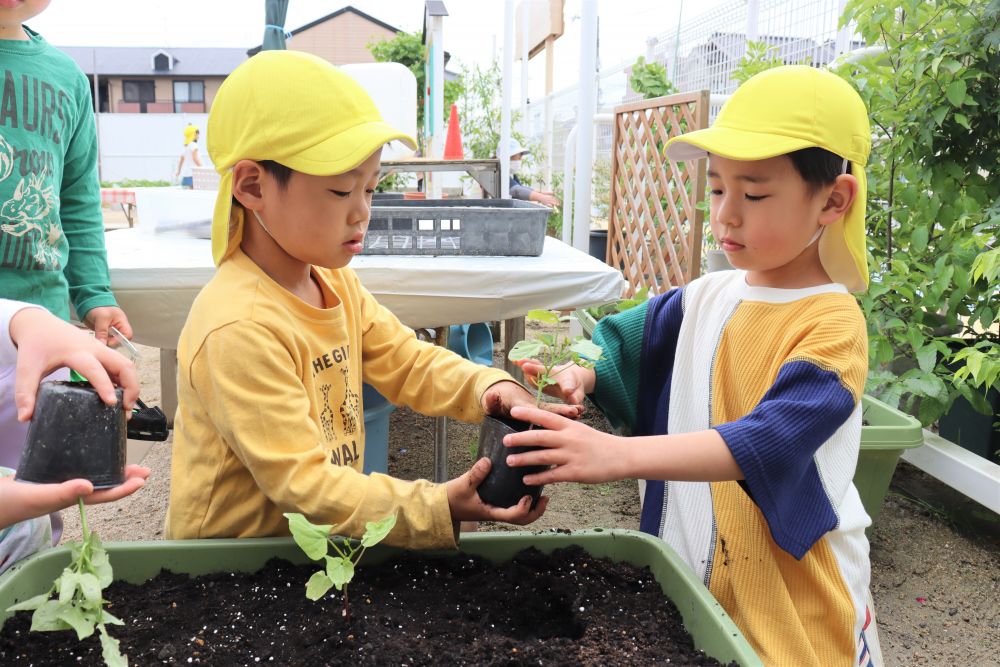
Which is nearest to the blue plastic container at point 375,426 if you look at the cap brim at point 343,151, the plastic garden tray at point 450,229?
the plastic garden tray at point 450,229

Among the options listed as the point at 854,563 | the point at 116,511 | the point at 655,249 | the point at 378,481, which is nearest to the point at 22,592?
the point at 378,481

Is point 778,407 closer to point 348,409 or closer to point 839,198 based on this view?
point 839,198

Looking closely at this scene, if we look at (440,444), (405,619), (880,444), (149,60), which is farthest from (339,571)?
(149,60)

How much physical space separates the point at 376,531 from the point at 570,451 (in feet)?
0.87

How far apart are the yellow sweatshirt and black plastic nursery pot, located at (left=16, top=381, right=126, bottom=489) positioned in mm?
184

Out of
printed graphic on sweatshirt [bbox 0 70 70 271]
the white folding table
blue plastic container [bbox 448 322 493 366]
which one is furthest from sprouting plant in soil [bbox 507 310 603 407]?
blue plastic container [bbox 448 322 493 366]

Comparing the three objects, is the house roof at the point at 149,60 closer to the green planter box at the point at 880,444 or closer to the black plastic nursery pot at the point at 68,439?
the green planter box at the point at 880,444

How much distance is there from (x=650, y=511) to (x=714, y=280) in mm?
451

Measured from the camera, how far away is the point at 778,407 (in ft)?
3.42

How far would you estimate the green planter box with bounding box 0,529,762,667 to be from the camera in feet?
3.19

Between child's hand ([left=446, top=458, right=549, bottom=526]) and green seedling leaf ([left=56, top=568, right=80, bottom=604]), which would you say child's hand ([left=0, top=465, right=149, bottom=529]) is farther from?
child's hand ([left=446, top=458, right=549, bottom=526])

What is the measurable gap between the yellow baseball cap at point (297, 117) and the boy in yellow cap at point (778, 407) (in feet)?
1.48

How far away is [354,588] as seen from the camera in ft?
3.55

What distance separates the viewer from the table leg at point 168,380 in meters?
3.38
